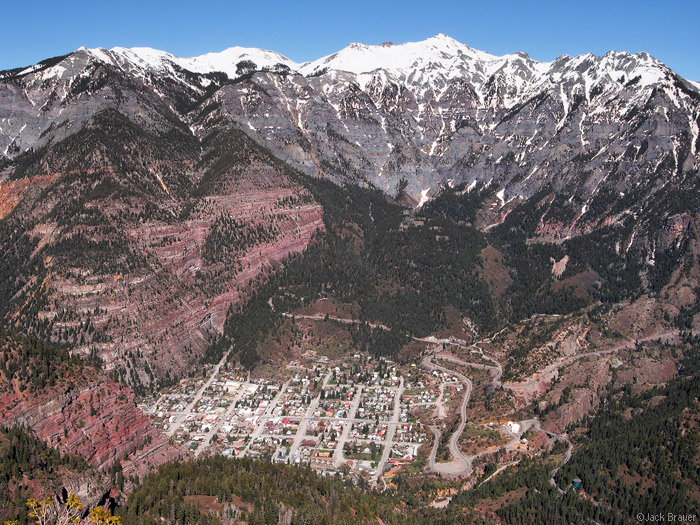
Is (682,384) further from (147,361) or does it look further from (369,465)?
(147,361)

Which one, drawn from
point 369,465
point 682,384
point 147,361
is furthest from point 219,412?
point 682,384

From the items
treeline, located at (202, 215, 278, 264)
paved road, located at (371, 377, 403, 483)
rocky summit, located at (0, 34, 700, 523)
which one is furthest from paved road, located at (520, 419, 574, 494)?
treeline, located at (202, 215, 278, 264)

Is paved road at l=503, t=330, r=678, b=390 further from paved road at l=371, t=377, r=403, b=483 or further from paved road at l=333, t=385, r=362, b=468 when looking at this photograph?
paved road at l=333, t=385, r=362, b=468

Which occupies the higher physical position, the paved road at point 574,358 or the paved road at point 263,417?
the paved road at point 574,358

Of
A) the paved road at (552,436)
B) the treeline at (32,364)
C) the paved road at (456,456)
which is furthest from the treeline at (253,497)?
the paved road at (552,436)

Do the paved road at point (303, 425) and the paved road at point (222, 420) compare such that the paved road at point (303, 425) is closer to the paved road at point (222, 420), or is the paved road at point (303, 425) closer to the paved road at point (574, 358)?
the paved road at point (222, 420)
